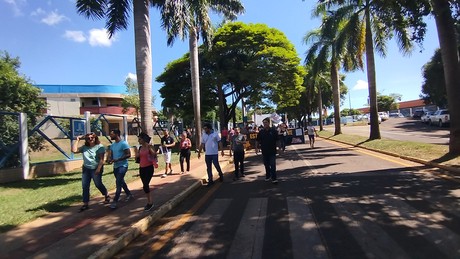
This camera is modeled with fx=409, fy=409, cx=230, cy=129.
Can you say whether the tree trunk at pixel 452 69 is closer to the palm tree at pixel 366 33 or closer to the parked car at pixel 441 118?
the palm tree at pixel 366 33

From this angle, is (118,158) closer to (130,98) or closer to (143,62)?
(143,62)

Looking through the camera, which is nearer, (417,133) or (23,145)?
(23,145)

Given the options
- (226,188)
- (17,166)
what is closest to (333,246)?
(226,188)

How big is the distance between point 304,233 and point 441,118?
38.7 m

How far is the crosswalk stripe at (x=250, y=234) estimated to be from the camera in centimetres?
543

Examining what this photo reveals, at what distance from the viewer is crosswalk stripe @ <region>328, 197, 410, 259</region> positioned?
5.14 metres

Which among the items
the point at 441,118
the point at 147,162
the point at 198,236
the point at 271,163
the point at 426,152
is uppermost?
the point at 441,118

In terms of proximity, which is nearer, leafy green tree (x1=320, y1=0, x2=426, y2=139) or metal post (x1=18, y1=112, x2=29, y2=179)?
metal post (x1=18, y1=112, x2=29, y2=179)

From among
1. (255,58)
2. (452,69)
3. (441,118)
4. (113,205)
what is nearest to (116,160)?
(113,205)

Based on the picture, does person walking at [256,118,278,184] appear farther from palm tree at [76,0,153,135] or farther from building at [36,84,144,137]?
building at [36,84,144,137]

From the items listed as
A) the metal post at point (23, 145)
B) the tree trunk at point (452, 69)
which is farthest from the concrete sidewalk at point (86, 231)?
the tree trunk at point (452, 69)

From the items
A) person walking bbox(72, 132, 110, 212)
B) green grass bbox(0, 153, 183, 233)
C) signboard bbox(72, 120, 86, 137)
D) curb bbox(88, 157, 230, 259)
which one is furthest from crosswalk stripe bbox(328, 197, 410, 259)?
signboard bbox(72, 120, 86, 137)

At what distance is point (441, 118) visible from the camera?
130 ft

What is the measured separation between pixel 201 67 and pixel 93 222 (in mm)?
29616
